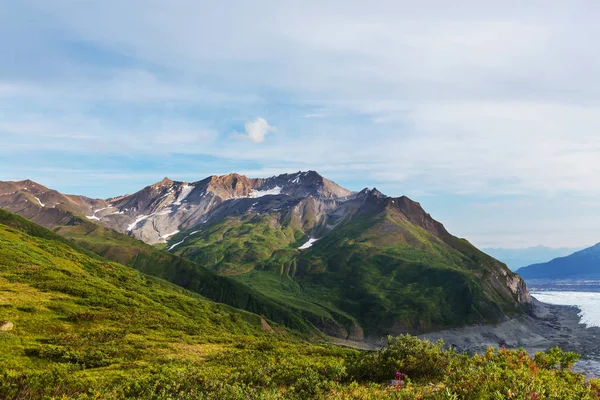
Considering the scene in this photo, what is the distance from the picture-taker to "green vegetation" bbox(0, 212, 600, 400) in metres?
19.0

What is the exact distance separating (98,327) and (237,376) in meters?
43.0

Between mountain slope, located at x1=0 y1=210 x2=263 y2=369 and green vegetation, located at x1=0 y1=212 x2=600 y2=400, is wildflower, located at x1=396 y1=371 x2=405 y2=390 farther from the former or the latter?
mountain slope, located at x1=0 y1=210 x2=263 y2=369

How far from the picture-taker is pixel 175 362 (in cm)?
4103

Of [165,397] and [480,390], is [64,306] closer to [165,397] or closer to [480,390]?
[165,397]

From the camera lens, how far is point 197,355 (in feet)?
154

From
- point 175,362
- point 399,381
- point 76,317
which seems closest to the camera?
point 399,381

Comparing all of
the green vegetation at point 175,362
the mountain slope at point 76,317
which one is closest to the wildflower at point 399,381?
the green vegetation at point 175,362

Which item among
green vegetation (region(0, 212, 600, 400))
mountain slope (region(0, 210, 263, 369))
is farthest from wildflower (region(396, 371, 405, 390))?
mountain slope (region(0, 210, 263, 369))

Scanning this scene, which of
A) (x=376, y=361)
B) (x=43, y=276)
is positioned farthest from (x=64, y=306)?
(x=376, y=361)

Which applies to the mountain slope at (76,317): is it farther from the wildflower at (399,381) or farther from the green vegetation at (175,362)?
the wildflower at (399,381)

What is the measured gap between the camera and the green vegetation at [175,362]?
62.2 feet

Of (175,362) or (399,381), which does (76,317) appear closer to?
(175,362)

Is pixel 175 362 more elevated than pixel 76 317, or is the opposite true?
pixel 175 362

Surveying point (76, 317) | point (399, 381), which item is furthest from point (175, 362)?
point (399, 381)
